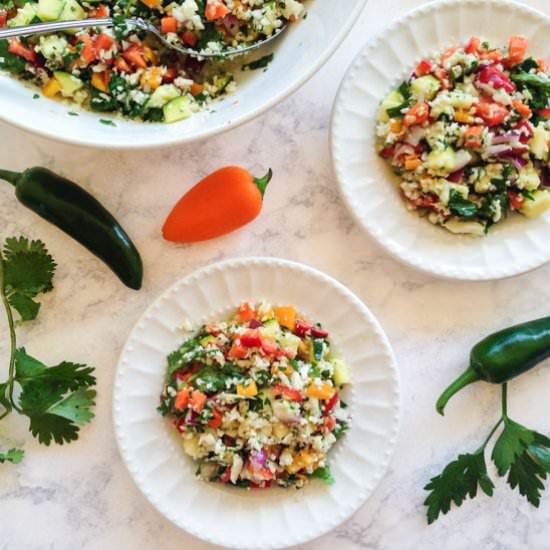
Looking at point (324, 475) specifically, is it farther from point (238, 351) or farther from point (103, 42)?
point (103, 42)

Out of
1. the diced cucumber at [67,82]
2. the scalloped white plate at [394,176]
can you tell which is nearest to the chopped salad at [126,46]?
the diced cucumber at [67,82]

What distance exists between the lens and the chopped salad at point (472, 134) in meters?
2.01

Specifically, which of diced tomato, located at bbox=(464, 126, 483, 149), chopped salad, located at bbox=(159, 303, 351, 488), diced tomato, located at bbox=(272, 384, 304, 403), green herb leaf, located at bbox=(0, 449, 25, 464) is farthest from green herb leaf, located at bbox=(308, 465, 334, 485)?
diced tomato, located at bbox=(464, 126, 483, 149)

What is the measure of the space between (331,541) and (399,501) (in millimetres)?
241

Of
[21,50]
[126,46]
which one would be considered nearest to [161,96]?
[126,46]

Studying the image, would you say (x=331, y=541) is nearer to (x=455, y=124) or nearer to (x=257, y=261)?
(x=257, y=261)

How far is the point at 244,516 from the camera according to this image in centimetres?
213

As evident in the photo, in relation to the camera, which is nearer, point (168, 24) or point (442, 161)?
point (168, 24)

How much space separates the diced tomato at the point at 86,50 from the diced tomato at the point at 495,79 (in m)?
1.05

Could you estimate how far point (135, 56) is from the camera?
6.15ft

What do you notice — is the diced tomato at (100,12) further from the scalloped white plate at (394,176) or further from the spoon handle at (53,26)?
the scalloped white plate at (394,176)

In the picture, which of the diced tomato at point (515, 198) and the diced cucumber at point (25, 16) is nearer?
the diced cucumber at point (25, 16)

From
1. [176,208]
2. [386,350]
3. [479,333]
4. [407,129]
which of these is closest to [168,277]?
[176,208]

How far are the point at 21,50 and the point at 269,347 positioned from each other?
100 cm
